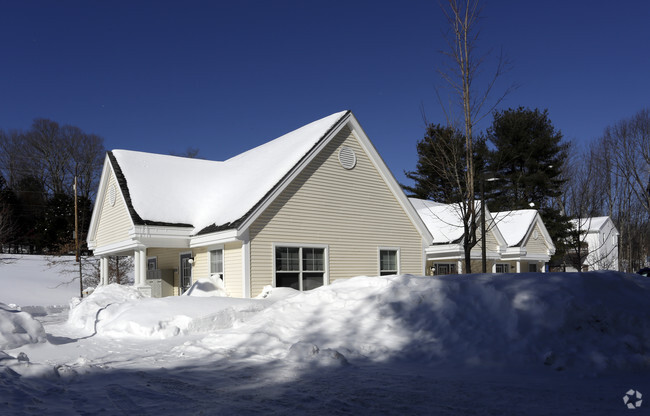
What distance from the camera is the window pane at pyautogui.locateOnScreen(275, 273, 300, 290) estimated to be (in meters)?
16.2

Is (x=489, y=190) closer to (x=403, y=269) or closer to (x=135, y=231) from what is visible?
(x=403, y=269)

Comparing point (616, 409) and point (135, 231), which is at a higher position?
point (135, 231)

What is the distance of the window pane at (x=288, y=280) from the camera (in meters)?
16.2

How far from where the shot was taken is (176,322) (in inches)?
449

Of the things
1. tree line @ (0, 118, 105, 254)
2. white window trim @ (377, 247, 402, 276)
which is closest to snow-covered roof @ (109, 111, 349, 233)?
white window trim @ (377, 247, 402, 276)

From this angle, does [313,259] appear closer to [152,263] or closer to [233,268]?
[233,268]

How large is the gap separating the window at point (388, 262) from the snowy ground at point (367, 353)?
773 cm

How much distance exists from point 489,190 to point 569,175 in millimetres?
7823

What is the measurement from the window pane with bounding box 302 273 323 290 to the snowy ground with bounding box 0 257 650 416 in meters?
4.52

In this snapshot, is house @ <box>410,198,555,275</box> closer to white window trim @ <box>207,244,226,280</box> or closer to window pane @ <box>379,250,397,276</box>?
window pane @ <box>379,250,397,276</box>

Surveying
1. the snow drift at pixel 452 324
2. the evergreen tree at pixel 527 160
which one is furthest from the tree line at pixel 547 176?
the snow drift at pixel 452 324

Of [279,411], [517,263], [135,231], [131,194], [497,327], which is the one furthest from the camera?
[517,263]

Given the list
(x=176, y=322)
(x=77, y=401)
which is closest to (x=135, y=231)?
(x=176, y=322)

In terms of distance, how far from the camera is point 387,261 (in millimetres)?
19281
